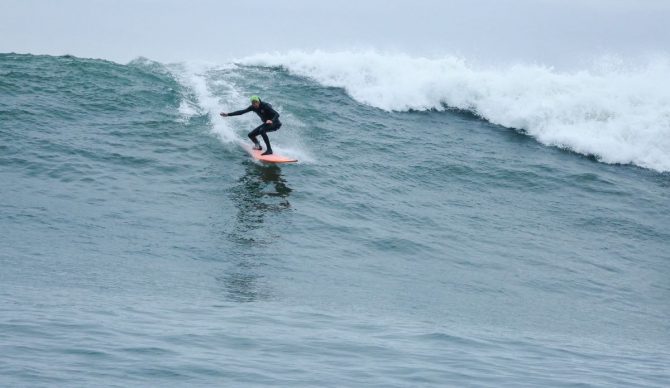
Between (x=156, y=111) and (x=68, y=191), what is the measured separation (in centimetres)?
595

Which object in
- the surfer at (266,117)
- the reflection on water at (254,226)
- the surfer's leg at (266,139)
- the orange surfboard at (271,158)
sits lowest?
the reflection on water at (254,226)

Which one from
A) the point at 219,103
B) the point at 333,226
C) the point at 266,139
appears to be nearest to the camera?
the point at 333,226

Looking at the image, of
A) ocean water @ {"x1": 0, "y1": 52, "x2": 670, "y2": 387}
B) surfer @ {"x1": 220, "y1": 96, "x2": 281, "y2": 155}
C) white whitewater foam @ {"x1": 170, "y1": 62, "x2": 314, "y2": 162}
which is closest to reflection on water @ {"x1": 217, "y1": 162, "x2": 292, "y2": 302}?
Answer: ocean water @ {"x1": 0, "y1": 52, "x2": 670, "y2": 387}

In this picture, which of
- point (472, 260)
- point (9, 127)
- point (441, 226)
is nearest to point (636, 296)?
point (472, 260)

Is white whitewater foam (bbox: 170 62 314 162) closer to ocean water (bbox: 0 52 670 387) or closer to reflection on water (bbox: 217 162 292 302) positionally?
ocean water (bbox: 0 52 670 387)

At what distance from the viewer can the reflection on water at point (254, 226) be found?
36.7 feet

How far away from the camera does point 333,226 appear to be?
14922 millimetres

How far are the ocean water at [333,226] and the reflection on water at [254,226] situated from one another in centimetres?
6

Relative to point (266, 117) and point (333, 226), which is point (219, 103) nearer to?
point (266, 117)

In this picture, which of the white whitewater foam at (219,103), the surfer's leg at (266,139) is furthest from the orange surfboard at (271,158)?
the white whitewater foam at (219,103)

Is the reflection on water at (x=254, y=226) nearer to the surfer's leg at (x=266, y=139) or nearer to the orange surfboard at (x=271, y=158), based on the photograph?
the orange surfboard at (x=271, y=158)

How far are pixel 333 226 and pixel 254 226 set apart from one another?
1.58 m

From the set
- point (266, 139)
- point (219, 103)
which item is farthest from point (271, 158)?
point (219, 103)

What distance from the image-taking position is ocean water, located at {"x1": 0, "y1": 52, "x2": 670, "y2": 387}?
7984mm
